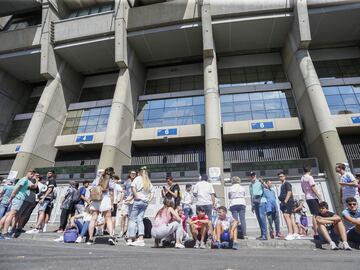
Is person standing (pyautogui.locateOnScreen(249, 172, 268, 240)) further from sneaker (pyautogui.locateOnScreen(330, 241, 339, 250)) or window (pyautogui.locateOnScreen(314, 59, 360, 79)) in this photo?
window (pyautogui.locateOnScreen(314, 59, 360, 79))

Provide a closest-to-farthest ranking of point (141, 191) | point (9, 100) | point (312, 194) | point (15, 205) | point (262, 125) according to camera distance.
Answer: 1. point (141, 191)
2. point (15, 205)
3. point (312, 194)
4. point (262, 125)
5. point (9, 100)

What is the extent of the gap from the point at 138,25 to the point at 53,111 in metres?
8.55

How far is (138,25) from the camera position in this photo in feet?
53.3

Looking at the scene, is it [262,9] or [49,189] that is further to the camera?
[262,9]

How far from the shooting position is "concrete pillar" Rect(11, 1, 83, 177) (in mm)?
15078

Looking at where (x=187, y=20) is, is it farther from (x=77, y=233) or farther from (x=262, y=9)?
(x=77, y=233)

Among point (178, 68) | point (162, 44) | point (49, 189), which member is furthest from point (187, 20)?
point (49, 189)

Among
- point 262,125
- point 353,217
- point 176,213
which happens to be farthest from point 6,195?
point 262,125

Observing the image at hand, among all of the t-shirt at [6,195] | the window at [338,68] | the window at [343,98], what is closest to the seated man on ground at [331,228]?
the t-shirt at [6,195]

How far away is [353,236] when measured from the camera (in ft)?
16.0

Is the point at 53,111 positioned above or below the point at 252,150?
above

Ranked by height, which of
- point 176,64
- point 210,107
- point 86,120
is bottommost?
point 210,107

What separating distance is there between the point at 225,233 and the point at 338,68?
1711cm

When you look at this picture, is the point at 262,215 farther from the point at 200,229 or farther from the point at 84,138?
the point at 84,138
